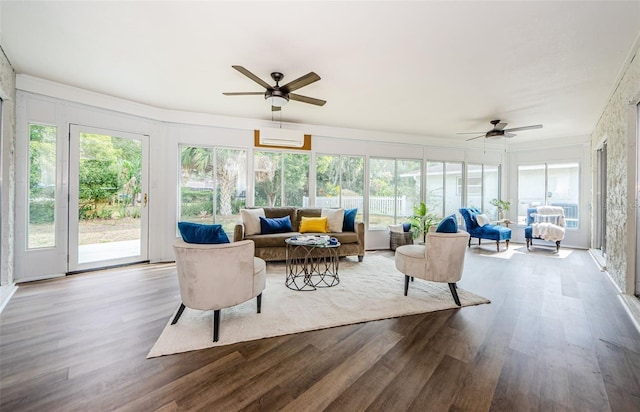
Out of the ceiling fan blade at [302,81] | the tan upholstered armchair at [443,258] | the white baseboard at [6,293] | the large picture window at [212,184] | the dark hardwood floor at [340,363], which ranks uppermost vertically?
the ceiling fan blade at [302,81]

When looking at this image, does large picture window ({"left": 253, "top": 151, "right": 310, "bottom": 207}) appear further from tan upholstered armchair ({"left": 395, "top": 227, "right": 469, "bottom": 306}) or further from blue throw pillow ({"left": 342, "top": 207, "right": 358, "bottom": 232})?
tan upholstered armchair ({"left": 395, "top": 227, "right": 469, "bottom": 306})

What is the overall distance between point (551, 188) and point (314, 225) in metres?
6.30

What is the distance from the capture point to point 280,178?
5703 mm

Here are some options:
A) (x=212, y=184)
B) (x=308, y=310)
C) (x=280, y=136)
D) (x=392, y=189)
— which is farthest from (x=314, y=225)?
(x=392, y=189)

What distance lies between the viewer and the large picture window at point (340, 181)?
19.6 feet

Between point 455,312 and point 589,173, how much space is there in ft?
20.0

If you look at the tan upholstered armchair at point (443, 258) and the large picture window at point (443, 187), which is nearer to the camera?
the tan upholstered armchair at point (443, 258)

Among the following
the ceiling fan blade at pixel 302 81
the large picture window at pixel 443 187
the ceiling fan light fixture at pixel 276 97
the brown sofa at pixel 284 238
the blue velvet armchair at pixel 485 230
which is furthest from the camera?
the large picture window at pixel 443 187

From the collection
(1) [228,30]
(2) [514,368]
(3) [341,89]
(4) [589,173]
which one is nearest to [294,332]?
(2) [514,368]

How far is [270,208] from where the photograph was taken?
205 inches

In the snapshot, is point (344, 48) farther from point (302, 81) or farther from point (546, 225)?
point (546, 225)

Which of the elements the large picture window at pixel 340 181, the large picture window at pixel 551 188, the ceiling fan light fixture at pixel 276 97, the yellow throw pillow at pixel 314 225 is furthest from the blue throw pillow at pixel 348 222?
the large picture window at pixel 551 188

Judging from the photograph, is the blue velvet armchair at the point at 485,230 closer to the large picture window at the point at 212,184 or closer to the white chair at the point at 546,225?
the white chair at the point at 546,225

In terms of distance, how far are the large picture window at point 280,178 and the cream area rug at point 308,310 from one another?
7.12 ft
